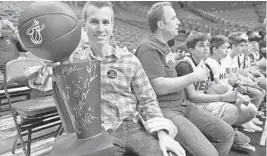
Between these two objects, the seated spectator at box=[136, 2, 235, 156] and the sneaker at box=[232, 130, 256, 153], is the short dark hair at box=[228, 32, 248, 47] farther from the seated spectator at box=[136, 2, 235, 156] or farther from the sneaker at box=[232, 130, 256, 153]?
the seated spectator at box=[136, 2, 235, 156]

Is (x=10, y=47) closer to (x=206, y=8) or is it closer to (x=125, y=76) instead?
(x=125, y=76)

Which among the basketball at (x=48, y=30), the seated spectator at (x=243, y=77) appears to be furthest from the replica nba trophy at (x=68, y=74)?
the seated spectator at (x=243, y=77)

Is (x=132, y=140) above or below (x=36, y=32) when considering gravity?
below

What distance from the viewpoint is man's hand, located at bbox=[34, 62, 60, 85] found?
33.5 inches

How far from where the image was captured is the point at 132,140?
1131 mm

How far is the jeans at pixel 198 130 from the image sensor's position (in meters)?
1.39

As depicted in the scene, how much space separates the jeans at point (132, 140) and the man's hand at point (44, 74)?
1.34 ft

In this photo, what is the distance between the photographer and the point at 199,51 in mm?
2283

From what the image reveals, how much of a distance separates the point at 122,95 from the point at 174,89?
0.41 meters

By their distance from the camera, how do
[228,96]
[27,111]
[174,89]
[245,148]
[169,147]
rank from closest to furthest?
[169,147], [174,89], [27,111], [228,96], [245,148]

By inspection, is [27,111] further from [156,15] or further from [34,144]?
[156,15]

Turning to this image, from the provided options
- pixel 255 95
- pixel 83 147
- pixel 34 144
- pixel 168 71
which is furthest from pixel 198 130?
pixel 255 95

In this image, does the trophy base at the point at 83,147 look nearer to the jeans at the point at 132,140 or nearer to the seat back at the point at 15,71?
the jeans at the point at 132,140

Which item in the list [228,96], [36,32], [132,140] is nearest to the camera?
[36,32]
